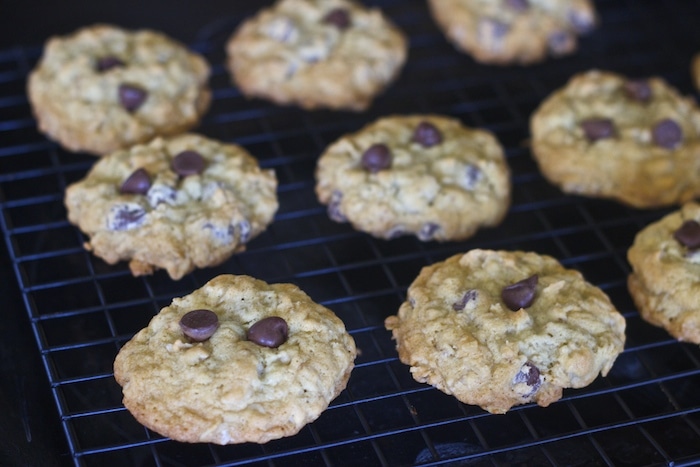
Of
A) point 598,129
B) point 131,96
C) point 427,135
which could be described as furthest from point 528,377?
point 131,96

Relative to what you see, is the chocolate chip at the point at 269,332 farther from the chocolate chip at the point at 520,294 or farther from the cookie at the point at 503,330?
the chocolate chip at the point at 520,294

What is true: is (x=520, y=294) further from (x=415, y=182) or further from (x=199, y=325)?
(x=199, y=325)

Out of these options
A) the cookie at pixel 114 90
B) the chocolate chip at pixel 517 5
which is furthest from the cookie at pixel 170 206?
the chocolate chip at pixel 517 5

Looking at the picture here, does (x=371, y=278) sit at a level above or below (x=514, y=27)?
below

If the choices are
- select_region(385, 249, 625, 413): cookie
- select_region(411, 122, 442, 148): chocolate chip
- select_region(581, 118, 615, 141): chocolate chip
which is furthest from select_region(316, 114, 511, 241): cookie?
select_region(581, 118, 615, 141): chocolate chip

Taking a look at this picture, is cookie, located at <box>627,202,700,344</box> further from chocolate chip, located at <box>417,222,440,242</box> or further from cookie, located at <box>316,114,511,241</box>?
chocolate chip, located at <box>417,222,440,242</box>

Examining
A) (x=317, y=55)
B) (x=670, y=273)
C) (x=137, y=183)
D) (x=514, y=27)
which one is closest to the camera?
(x=670, y=273)
